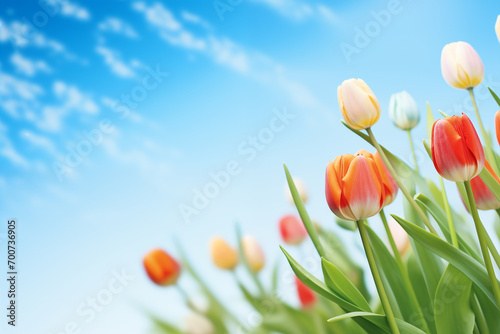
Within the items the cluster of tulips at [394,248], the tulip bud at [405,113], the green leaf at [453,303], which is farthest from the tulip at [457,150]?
the tulip bud at [405,113]

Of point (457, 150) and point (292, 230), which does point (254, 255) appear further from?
point (457, 150)

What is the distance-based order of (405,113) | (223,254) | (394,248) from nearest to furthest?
(394,248), (405,113), (223,254)

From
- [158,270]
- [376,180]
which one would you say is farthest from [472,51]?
[158,270]

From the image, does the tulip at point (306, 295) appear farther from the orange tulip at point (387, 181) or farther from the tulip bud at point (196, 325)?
the orange tulip at point (387, 181)

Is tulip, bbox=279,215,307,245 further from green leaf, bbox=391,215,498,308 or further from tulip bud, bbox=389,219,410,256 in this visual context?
green leaf, bbox=391,215,498,308

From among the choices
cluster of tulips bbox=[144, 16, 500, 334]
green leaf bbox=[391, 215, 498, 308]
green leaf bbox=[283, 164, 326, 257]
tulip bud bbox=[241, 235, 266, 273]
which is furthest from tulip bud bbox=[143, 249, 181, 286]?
green leaf bbox=[391, 215, 498, 308]

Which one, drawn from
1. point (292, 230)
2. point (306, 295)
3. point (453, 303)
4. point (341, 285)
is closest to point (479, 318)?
point (453, 303)

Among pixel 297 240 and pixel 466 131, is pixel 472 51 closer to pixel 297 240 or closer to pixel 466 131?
pixel 466 131
